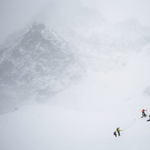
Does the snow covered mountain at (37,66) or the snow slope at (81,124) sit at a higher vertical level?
the snow covered mountain at (37,66)

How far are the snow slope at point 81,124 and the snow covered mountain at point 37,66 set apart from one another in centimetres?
934

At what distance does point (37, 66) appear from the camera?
52.3m

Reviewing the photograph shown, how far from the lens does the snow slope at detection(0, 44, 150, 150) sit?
44.9ft

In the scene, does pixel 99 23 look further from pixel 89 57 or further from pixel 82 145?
pixel 82 145

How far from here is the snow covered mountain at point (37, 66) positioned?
157 ft

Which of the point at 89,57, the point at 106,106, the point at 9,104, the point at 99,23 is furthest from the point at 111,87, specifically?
the point at 99,23

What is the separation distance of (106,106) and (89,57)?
3693cm

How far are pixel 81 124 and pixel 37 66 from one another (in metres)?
37.1

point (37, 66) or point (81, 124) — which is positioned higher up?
point (37, 66)

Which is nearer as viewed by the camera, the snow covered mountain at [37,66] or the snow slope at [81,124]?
the snow slope at [81,124]

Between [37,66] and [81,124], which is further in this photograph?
[37,66]

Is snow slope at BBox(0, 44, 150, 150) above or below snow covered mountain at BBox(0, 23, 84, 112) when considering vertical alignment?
below

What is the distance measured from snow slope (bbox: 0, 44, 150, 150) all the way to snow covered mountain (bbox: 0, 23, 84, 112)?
9341mm

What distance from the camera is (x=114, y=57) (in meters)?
65.9
